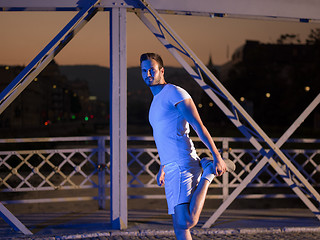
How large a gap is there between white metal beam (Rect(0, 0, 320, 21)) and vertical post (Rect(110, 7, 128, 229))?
33cm

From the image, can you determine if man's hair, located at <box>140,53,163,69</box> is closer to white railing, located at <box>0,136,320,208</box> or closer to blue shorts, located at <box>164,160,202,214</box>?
blue shorts, located at <box>164,160,202,214</box>

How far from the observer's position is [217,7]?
23.1ft

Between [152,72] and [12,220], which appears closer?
[152,72]

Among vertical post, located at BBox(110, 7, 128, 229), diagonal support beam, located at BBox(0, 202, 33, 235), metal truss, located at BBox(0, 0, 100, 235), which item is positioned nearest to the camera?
metal truss, located at BBox(0, 0, 100, 235)

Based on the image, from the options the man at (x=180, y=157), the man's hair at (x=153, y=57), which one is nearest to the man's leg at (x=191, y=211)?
the man at (x=180, y=157)

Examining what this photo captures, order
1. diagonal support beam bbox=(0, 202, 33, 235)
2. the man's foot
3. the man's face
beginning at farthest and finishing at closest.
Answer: diagonal support beam bbox=(0, 202, 33, 235), the man's face, the man's foot

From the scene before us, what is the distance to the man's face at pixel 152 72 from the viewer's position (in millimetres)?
3859

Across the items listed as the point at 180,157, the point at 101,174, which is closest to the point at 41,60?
the point at 101,174

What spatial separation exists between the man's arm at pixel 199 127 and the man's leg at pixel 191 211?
0.79ft

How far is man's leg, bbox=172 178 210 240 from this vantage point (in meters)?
3.65

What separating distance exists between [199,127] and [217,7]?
3.95 metres

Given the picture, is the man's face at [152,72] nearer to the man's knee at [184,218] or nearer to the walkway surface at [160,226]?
the man's knee at [184,218]

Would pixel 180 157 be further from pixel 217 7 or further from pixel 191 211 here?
pixel 217 7

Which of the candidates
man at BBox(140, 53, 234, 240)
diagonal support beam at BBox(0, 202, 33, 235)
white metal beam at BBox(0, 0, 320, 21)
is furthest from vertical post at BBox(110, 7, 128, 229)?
man at BBox(140, 53, 234, 240)
